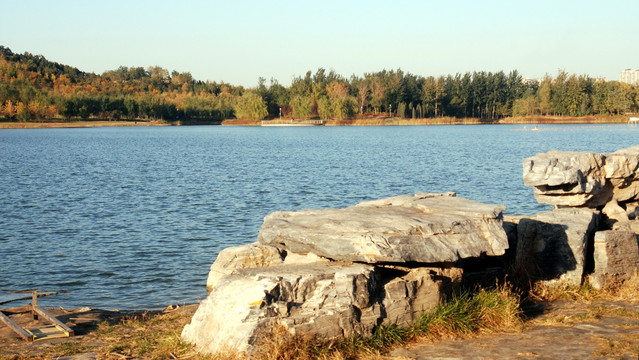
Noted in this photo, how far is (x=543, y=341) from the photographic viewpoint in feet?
22.3

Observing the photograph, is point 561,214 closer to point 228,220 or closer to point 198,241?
point 198,241

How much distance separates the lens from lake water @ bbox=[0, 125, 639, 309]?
13445 mm

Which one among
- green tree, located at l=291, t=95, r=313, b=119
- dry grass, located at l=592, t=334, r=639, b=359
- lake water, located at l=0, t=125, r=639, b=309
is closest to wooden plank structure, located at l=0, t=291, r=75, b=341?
lake water, located at l=0, t=125, r=639, b=309

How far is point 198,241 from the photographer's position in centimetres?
1727

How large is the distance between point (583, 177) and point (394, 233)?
14.7 ft

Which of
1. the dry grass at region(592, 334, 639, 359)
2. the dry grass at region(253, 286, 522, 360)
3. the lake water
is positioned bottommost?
the lake water

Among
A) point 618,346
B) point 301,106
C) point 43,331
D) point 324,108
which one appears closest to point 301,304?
point 618,346

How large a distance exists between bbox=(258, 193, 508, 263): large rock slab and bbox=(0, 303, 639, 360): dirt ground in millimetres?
998

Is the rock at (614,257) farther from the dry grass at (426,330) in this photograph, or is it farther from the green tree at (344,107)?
the green tree at (344,107)

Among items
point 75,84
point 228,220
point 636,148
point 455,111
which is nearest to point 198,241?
point 228,220

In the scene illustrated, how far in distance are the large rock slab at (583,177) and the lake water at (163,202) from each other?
22.1 ft

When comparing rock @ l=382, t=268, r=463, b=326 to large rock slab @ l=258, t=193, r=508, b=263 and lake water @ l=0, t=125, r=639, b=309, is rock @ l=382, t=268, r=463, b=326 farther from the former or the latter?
lake water @ l=0, t=125, r=639, b=309

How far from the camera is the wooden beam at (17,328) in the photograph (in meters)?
7.63

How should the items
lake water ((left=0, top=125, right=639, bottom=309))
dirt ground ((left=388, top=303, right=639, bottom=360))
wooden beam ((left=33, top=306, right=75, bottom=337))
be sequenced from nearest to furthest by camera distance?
1. dirt ground ((left=388, top=303, right=639, bottom=360))
2. wooden beam ((left=33, top=306, right=75, bottom=337))
3. lake water ((left=0, top=125, right=639, bottom=309))
